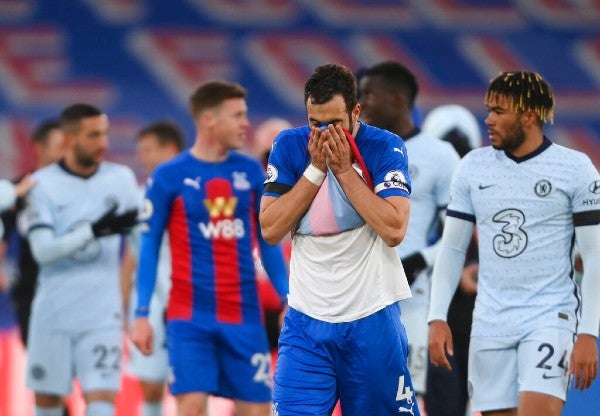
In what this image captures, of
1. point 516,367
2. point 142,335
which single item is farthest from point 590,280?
point 142,335

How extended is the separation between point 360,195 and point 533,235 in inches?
40.1

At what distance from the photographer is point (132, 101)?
17.3 m

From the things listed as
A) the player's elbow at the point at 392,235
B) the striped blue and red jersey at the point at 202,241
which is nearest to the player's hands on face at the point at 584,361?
the player's elbow at the point at 392,235

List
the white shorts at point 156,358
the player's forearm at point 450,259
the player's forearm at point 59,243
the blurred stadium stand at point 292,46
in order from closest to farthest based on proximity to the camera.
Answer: the player's forearm at point 450,259 < the player's forearm at point 59,243 < the white shorts at point 156,358 < the blurred stadium stand at point 292,46

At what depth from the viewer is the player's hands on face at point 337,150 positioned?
5129 millimetres

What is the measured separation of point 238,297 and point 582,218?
2129mm

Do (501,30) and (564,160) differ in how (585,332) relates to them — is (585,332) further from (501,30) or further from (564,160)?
(501,30)

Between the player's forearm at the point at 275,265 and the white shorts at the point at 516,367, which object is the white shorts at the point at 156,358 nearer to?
the player's forearm at the point at 275,265

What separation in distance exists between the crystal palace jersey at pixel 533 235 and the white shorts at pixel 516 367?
49 mm

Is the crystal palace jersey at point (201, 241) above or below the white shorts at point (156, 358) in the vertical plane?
above

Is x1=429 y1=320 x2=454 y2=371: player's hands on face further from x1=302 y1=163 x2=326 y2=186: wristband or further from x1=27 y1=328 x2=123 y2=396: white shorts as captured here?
x1=27 y1=328 x2=123 y2=396: white shorts

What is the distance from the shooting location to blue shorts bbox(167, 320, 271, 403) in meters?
7.11

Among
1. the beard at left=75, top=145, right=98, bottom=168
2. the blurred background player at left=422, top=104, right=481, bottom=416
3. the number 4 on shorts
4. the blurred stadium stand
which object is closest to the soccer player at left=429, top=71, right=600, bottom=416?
the number 4 on shorts

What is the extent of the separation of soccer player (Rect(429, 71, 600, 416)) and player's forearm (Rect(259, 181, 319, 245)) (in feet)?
3.41
